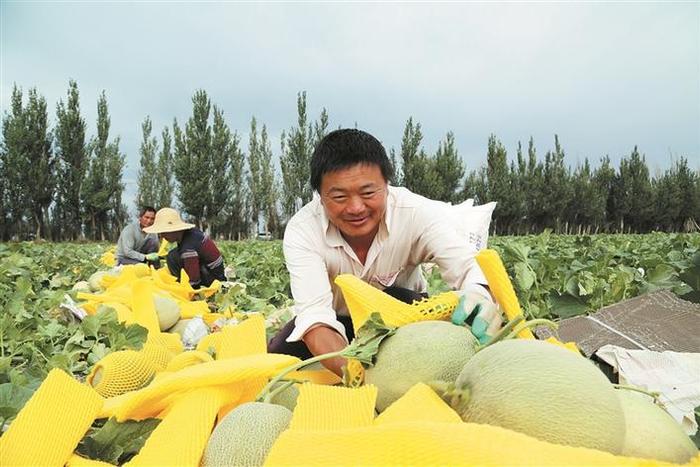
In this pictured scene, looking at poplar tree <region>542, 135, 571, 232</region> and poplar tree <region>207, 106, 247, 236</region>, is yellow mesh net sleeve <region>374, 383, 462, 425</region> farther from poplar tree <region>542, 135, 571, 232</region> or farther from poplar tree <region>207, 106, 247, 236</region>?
poplar tree <region>542, 135, 571, 232</region>

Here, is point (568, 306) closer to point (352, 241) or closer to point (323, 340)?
point (352, 241)

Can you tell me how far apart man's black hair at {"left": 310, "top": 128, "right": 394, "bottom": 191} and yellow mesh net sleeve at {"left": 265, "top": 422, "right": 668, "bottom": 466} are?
147 cm

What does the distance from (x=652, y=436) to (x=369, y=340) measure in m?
0.51

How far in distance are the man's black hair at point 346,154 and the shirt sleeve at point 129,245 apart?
6351mm

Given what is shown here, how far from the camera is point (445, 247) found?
266 cm

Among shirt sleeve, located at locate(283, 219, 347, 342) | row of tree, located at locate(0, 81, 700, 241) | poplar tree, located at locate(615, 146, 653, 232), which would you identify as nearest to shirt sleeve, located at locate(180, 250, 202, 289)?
shirt sleeve, located at locate(283, 219, 347, 342)

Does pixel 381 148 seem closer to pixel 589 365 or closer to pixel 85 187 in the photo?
pixel 589 365

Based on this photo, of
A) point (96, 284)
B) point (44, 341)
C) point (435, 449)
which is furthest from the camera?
point (96, 284)

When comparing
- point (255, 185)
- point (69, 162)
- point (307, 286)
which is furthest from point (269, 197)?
point (307, 286)

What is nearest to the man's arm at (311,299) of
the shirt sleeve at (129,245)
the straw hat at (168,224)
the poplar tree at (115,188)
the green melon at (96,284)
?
the green melon at (96,284)

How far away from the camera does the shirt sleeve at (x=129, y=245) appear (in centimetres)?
820

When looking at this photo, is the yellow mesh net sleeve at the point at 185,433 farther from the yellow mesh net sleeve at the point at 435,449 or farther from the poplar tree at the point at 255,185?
the poplar tree at the point at 255,185

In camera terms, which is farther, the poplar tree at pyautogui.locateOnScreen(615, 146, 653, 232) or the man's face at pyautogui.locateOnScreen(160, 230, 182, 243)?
the poplar tree at pyautogui.locateOnScreen(615, 146, 653, 232)

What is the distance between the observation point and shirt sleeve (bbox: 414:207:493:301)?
2570 mm
